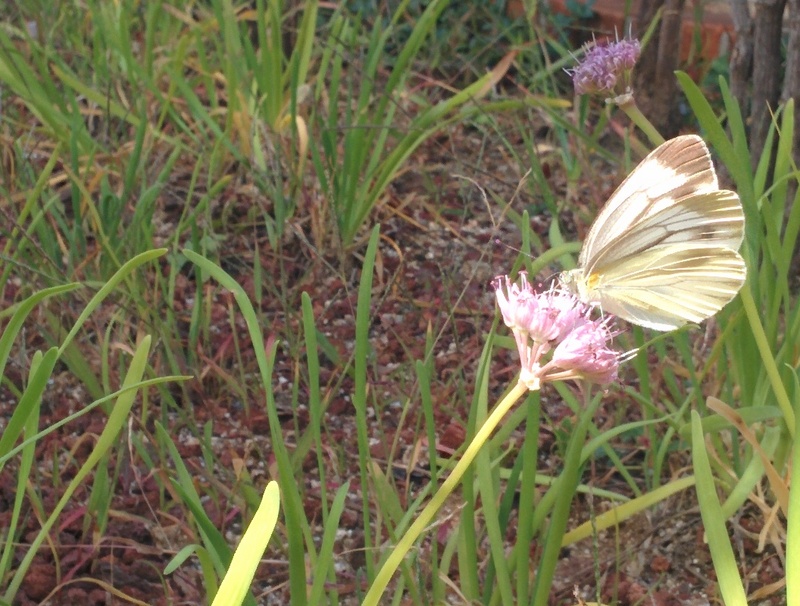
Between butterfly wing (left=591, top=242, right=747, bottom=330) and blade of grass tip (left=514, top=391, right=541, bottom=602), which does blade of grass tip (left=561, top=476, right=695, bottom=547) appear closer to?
blade of grass tip (left=514, top=391, right=541, bottom=602)

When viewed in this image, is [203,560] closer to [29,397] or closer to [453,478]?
[29,397]

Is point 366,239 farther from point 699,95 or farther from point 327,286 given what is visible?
point 699,95

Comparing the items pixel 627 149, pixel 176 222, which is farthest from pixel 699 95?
pixel 176 222

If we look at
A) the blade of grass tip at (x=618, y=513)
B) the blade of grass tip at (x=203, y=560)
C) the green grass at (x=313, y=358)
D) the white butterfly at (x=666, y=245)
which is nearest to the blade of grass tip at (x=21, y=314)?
the green grass at (x=313, y=358)

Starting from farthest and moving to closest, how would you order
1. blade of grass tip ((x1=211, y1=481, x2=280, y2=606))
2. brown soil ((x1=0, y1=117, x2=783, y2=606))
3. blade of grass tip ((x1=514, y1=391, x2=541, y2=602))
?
brown soil ((x1=0, y1=117, x2=783, y2=606)), blade of grass tip ((x1=514, y1=391, x2=541, y2=602)), blade of grass tip ((x1=211, y1=481, x2=280, y2=606))

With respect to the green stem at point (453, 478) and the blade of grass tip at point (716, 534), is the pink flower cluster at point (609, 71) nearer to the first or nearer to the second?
the blade of grass tip at point (716, 534)

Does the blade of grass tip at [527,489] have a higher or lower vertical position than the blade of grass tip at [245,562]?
lower

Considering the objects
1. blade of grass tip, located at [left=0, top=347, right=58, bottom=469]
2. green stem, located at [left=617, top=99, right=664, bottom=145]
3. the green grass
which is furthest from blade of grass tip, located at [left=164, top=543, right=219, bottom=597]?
green stem, located at [left=617, top=99, right=664, bottom=145]
